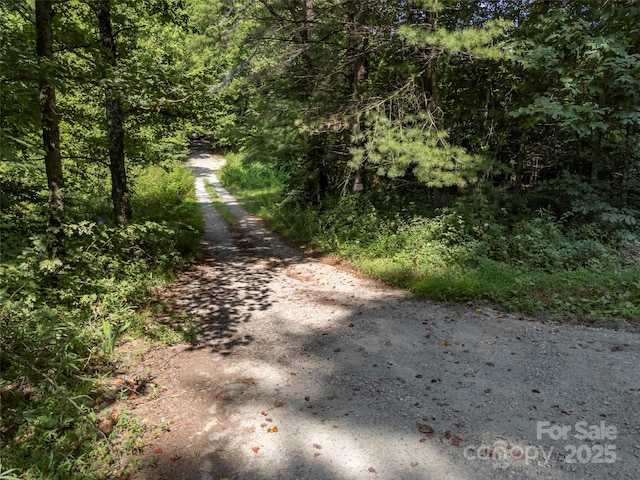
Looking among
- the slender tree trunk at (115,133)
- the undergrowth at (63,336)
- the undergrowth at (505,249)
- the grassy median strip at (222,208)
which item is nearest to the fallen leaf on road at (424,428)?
the undergrowth at (63,336)

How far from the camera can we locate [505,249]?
805cm

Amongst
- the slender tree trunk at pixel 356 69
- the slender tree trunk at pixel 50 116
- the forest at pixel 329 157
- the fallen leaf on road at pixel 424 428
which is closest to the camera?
the fallen leaf on road at pixel 424 428

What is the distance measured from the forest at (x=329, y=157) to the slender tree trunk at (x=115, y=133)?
0.03 metres

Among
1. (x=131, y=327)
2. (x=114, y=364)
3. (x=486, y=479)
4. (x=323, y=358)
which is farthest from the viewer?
(x=131, y=327)

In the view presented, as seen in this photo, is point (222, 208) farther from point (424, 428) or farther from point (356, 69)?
point (424, 428)

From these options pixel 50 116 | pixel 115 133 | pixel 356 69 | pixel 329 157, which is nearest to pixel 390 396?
pixel 50 116

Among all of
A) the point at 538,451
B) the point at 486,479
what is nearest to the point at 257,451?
the point at 486,479

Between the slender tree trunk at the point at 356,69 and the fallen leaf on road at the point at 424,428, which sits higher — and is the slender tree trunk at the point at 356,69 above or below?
above

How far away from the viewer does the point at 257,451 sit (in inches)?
128

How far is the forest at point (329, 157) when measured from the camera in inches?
167

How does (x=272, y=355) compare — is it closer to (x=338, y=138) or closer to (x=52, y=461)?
(x=52, y=461)

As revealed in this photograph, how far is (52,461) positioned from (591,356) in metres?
5.59

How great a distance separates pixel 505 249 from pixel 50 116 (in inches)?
324

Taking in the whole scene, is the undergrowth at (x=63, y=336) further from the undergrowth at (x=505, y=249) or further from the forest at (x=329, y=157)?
the undergrowth at (x=505, y=249)
